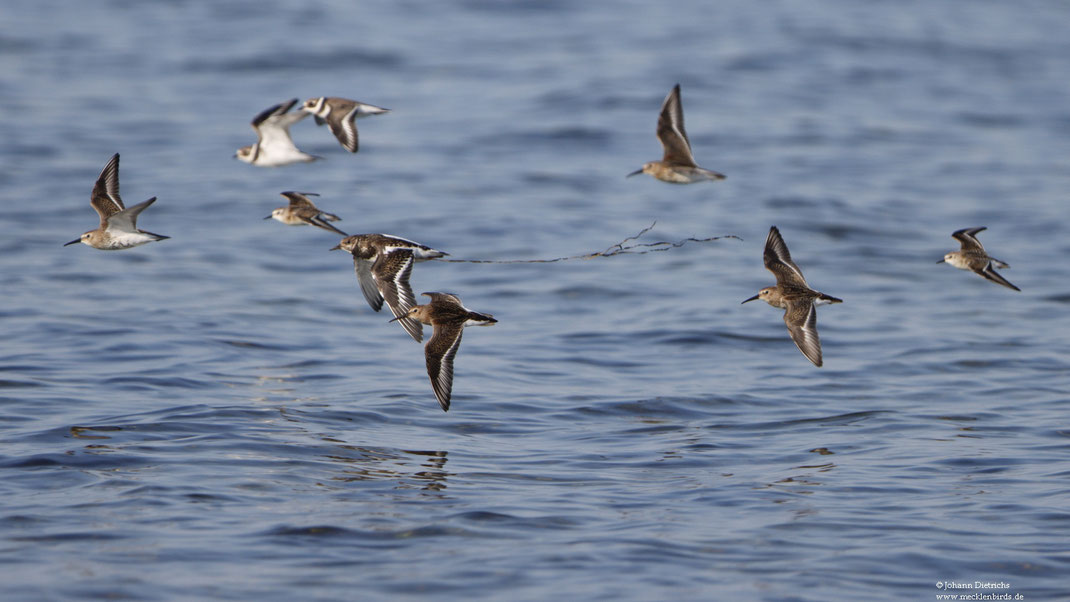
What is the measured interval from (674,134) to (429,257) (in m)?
3.45

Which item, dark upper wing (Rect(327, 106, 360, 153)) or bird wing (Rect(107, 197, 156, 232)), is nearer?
bird wing (Rect(107, 197, 156, 232))

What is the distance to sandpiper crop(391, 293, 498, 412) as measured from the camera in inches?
381

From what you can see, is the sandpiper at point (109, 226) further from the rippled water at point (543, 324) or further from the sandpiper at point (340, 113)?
the sandpiper at point (340, 113)

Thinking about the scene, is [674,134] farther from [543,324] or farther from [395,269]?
[395,269]

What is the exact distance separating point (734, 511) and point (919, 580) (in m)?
1.46

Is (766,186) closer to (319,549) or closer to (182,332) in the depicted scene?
(182,332)

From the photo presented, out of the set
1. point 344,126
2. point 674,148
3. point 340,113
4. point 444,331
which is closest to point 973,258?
point 674,148

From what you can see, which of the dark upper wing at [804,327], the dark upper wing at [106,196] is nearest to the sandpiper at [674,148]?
the dark upper wing at [804,327]

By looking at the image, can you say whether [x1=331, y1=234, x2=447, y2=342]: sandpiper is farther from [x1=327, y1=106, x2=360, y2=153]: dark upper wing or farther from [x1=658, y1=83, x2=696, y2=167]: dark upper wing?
[x1=658, y1=83, x2=696, y2=167]: dark upper wing

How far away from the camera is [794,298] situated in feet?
34.2

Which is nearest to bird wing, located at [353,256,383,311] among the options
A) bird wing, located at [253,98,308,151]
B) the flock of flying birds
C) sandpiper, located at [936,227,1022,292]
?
the flock of flying birds

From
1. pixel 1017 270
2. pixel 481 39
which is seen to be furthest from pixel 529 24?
pixel 1017 270

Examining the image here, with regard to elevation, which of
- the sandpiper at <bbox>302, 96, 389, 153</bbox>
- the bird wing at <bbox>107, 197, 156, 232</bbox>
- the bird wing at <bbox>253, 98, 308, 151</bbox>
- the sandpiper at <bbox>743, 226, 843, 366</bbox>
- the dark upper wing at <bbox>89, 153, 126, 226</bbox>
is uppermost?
the sandpiper at <bbox>302, 96, 389, 153</bbox>

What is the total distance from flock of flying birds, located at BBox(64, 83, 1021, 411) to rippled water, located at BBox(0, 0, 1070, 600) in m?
0.96
